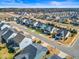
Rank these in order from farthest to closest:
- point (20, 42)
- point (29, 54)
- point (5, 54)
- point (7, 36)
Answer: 1. point (7, 36)
2. point (20, 42)
3. point (5, 54)
4. point (29, 54)

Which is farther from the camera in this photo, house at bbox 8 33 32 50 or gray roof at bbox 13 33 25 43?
gray roof at bbox 13 33 25 43

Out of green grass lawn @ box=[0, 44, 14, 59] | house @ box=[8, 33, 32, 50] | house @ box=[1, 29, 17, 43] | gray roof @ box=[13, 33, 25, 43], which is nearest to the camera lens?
green grass lawn @ box=[0, 44, 14, 59]

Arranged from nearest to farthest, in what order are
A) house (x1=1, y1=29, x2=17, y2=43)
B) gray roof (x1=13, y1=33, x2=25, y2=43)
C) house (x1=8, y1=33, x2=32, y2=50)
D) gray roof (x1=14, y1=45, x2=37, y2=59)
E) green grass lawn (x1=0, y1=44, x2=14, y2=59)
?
gray roof (x1=14, y1=45, x2=37, y2=59) < green grass lawn (x1=0, y1=44, x2=14, y2=59) < house (x1=8, y1=33, x2=32, y2=50) < gray roof (x1=13, y1=33, x2=25, y2=43) < house (x1=1, y1=29, x2=17, y2=43)

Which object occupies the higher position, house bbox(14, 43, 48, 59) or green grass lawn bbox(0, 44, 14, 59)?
house bbox(14, 43, 48, 59)

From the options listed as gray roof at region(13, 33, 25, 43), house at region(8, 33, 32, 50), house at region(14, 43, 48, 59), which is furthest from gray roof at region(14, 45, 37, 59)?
gray roof at region(13, 33, 25, 43)

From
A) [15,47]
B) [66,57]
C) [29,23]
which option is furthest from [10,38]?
[29,23]

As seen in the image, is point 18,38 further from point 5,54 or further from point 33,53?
point 33,53

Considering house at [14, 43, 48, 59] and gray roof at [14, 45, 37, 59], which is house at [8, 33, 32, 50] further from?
gray roof at [14, 45, 37, 59]

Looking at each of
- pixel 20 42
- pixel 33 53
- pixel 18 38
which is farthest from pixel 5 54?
pixel 33 53

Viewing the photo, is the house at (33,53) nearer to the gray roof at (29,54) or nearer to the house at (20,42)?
the gray roof at (29,54)

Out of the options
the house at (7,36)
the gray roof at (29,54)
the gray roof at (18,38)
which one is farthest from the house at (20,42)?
the gray roof at (29,54)

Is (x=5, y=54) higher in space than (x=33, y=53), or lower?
lower
